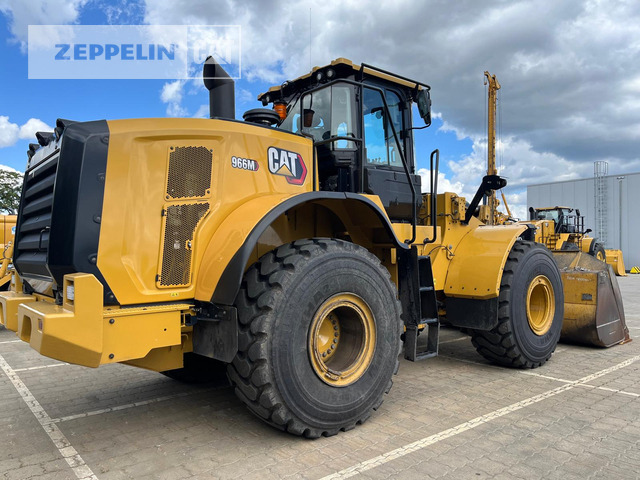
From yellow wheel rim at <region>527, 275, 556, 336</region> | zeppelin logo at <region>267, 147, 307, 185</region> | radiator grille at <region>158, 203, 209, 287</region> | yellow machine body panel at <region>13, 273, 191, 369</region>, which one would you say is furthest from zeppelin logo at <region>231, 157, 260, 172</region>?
yellow wheel rim at <region>527, 275, 556, 336</region>

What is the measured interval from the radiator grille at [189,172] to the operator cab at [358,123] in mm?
1106

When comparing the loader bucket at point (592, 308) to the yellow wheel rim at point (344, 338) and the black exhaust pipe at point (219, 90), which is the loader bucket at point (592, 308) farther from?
the black exhaust pipe at point (219, 90)

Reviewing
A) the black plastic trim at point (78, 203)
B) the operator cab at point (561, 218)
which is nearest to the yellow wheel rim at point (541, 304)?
the black plastic trim at point (78, 203)

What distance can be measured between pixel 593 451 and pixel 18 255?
461cm

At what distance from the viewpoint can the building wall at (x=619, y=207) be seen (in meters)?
33.1

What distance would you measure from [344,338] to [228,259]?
50.1 inches

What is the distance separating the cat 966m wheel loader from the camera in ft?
9.90

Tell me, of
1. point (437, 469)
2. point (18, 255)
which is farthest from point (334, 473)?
point (18, 255)

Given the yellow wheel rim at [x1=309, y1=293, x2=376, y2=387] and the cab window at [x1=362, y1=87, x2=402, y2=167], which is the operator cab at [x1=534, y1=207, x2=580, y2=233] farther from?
the yellow wheel rim at [x1=309, y1=293, x2=376, y2=387]

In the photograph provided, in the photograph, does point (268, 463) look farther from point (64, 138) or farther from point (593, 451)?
point (64, 138)

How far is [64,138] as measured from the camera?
3.09 meters

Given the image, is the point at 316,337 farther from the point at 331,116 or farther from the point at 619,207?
the point at 619,207

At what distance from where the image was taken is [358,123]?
4.54m

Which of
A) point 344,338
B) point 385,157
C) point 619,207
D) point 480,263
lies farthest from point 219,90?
point 619,207
